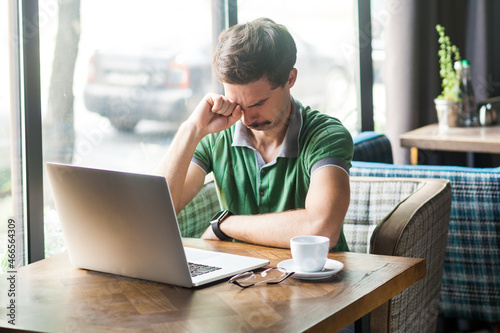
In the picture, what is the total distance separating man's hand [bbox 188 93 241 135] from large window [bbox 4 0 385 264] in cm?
45

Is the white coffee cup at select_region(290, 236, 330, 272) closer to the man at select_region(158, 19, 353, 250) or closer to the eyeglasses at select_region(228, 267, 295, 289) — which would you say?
the eyeglasses at select_region(228, 267, 295, 289)

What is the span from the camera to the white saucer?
131 cm

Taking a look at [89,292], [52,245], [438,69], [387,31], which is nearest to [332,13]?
[387,31]

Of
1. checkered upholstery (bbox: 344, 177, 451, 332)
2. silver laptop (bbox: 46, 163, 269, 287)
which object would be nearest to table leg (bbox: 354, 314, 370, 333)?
checkered upholstery (bbox: 344, 177, 451, 332)

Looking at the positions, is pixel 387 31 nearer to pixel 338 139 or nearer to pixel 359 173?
pixel 359 173

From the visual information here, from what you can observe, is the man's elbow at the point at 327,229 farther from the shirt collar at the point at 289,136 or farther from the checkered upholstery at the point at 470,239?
the checkered upholstery at the point at 470,239

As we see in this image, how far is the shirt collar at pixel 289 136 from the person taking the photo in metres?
1.89

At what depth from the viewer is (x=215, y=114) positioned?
76.2 inches

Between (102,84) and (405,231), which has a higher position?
(102,84)

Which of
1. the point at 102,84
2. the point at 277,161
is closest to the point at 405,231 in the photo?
the point at 277,161

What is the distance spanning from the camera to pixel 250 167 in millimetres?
1969

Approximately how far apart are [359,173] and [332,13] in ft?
5.40

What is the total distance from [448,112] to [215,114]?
6.76ft

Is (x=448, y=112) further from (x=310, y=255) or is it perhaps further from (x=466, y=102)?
(x=310, y=255)
